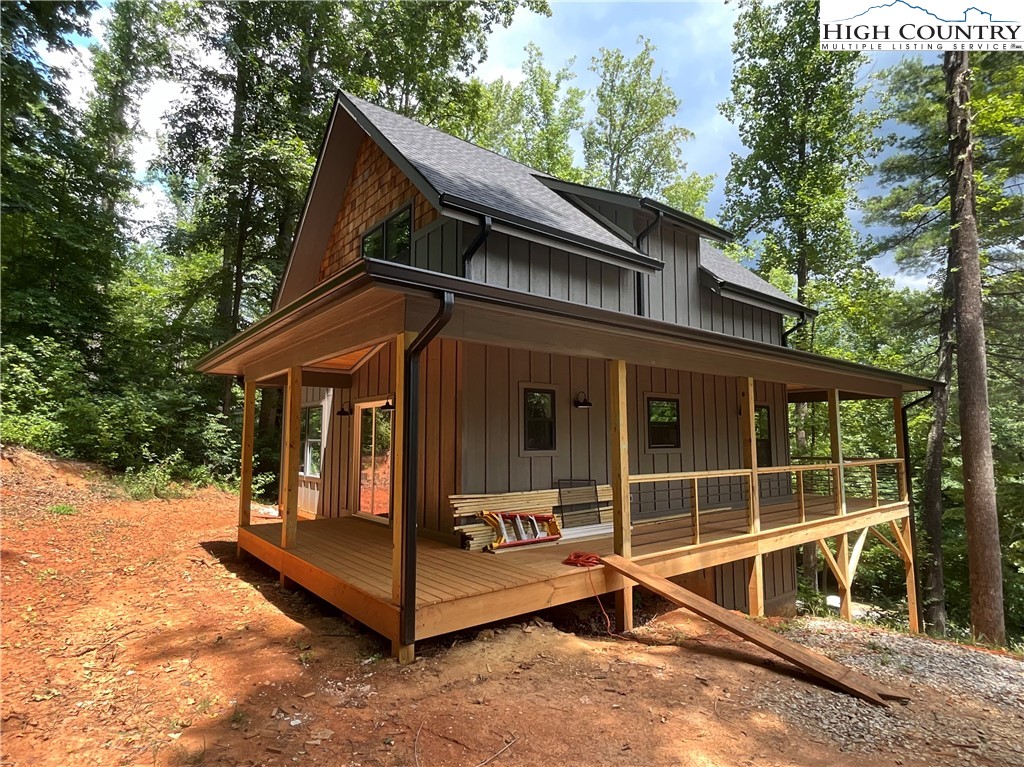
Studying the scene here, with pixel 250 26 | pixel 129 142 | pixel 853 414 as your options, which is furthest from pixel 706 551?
pixel 129 142

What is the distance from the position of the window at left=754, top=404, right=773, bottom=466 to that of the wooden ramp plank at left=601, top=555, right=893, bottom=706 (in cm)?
625

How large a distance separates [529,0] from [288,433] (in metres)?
20.5

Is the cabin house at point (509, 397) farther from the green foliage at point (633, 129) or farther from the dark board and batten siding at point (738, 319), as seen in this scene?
the green foliage at point (633, 129)

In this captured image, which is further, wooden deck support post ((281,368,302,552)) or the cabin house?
wooden deck support post ((281,368,302,552))

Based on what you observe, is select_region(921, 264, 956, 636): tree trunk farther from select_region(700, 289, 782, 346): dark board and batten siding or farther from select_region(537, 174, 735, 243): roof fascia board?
select_region(537, 174, 735, 243): roof fascia board

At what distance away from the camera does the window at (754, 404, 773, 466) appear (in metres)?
10.5

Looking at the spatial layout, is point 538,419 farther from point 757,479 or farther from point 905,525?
point 905,525

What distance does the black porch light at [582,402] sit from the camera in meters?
7.39

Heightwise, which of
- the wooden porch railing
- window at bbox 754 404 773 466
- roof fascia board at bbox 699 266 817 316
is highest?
roof fascia board at bbox 699 266 817 316

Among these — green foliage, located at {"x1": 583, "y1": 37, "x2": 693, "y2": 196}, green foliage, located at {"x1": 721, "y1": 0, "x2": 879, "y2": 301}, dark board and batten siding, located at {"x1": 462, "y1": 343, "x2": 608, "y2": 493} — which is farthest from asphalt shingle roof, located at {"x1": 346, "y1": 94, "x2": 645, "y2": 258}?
green foliage, located at {"x1": 583, "y1": 37, "x2": 693, "y2": 196}

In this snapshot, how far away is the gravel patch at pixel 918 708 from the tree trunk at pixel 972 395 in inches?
238

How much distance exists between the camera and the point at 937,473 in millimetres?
14656

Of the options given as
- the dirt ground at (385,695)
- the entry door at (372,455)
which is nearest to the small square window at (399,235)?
the entry door at (372,455)

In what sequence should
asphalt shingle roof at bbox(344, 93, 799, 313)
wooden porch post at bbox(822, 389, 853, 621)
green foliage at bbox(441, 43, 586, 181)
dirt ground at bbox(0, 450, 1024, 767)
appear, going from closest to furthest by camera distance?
dirt ground at bbox(0, 450, 1024, 767) → asphalt shingle roof at bbox(344, 93, 799, 313) → wooden porch post at bbox(822, 389, 853, 621) → green foliage at bbox(441, 43, 586, 181)
